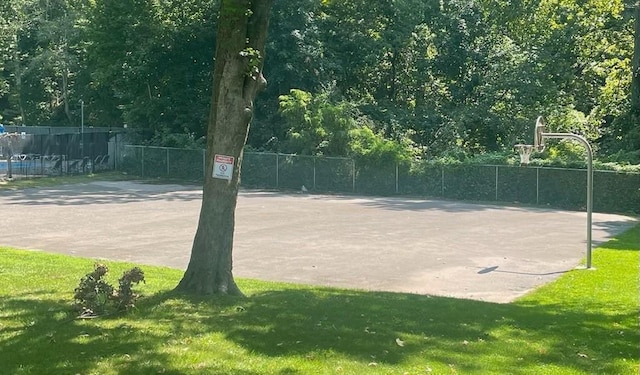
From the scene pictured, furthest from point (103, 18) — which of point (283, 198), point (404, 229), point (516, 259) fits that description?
point (516, 259)

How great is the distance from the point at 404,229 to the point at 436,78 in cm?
2197

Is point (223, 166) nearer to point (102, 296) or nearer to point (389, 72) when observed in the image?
point (102, 296)

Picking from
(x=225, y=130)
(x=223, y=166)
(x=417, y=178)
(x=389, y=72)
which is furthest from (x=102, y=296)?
(x=389, y=72)

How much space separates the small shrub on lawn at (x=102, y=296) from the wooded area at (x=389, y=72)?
Result: 26985mm

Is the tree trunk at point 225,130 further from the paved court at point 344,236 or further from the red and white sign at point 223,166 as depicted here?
the paved court at point 344,236

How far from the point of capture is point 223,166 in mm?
9664

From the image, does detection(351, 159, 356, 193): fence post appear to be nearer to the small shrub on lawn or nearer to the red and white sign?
the red and white sign

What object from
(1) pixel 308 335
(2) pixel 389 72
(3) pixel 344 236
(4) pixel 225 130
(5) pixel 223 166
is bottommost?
(3) pixel 344 236

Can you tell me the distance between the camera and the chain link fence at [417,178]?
30.3 meters

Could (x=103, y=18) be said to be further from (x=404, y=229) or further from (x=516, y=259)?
(x=516, y=259)

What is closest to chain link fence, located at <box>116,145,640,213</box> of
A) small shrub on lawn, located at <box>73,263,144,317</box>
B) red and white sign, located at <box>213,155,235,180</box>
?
red and white sign, located at <box>213,155,235,180</box>

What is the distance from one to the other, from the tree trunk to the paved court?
16.9 feet

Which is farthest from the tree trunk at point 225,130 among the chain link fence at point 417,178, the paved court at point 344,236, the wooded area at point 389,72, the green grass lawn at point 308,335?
the wooded area at point 389,72

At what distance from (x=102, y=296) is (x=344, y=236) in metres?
13.3
